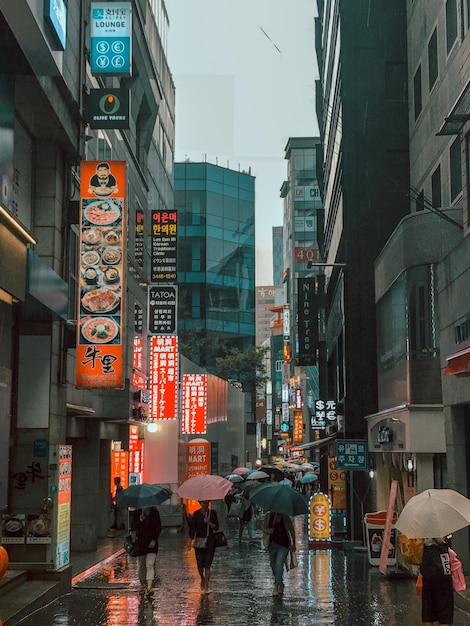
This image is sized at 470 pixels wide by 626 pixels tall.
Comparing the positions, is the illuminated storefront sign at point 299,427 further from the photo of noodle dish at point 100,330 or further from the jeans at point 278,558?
the jeans at point 278,558

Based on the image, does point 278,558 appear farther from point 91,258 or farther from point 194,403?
point 194,403

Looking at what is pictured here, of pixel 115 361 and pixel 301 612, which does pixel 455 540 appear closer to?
pixel 301 612


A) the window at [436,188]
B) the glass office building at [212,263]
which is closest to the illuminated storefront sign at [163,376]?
the window at [436,188]

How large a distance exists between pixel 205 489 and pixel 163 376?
56.4 ft

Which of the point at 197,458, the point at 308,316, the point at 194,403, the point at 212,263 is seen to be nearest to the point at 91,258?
the point at 197,458

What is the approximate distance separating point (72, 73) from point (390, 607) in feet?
37.1

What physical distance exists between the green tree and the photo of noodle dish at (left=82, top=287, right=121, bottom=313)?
210ft

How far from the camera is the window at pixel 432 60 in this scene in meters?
24.4

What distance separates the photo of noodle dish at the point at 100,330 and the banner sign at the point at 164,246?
54.4 feet

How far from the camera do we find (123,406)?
26000mm

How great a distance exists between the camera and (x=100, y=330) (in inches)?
763

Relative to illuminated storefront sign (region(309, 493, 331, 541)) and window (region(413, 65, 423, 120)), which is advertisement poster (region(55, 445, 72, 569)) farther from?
window (region(413, 65, 423, 120))

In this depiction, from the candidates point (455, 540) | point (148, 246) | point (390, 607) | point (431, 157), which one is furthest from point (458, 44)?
point (148, 246)

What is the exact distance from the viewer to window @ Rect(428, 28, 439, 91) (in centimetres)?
2444
